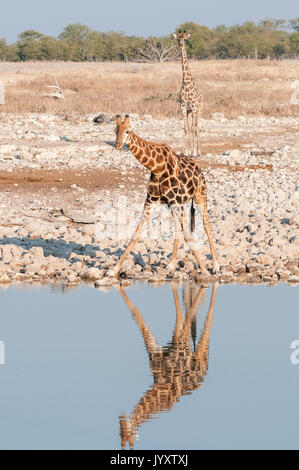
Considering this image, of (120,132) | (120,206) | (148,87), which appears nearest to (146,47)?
(148,87)

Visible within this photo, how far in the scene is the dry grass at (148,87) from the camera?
26609mm

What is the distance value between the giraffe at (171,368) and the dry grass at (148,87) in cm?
1798

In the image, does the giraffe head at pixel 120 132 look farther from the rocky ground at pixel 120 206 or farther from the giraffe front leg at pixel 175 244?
the rocky ground at pixel 120 206

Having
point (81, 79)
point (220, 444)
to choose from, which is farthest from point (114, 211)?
point (81, 79)

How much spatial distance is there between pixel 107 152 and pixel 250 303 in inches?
387

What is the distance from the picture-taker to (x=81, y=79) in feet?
119

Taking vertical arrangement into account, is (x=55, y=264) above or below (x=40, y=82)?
below

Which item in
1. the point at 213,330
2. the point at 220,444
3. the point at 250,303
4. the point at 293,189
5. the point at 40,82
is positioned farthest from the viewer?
the point at 40,82

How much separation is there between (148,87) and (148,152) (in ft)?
79.6

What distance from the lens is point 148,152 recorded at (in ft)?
29.8

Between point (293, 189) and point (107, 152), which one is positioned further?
point (107, 152)

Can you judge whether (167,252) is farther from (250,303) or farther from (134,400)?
(134,400)

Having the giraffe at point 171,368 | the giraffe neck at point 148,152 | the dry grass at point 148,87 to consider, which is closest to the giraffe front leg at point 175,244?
the giraffe neck at point 148,152

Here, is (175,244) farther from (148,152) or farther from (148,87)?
(148,87)
